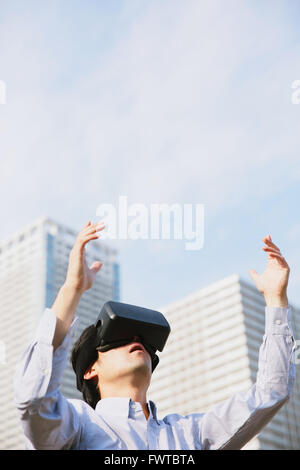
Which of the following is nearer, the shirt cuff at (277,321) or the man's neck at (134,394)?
the shirt cuff at (277,321)

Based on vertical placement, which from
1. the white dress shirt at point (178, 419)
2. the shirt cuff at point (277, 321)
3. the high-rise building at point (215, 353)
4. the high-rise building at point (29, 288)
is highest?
the high-rise building at point (29, 288)

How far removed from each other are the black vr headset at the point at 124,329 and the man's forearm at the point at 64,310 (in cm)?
61

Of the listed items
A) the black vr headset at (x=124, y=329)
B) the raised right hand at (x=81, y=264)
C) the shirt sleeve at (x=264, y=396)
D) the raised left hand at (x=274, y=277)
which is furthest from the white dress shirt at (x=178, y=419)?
the black vr headset at (x=124, y=329)

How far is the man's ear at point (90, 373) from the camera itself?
4.21m

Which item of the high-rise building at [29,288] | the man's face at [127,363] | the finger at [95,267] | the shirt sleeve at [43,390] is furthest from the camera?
the high-rise building at [29,288]

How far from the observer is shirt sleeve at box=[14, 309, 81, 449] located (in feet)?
10.1

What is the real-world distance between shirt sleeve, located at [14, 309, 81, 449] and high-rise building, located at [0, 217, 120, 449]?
15511 centimetres

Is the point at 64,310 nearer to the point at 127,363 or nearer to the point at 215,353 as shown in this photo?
the point at 127,363

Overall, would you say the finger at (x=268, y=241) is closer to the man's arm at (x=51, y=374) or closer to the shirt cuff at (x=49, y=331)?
the man's arm at (x=51, y=374)

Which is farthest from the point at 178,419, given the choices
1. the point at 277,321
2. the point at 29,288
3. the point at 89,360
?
the point at 29,288

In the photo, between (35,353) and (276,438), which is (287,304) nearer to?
(35,353)

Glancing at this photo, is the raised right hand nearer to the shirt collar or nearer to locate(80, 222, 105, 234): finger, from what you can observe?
locate(80, 222, 105, 234): finger

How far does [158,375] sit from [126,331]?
146608mm

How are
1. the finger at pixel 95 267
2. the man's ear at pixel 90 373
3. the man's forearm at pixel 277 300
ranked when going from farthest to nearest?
the man's ear at pixel 90 373, the man's forearm at pixel 277 300, the finger at pixel 95 267
